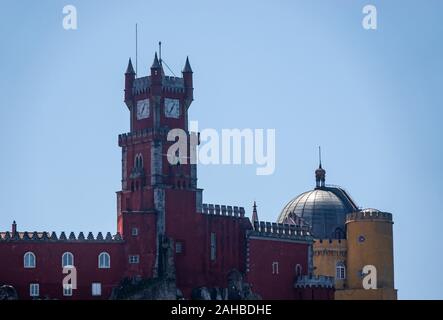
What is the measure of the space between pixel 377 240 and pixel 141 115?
1094 inches

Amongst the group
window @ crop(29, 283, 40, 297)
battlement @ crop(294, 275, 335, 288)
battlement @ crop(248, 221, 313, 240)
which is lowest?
window @ crop(29, 283, 40, 297)

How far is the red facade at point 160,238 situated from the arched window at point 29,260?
0.28 m

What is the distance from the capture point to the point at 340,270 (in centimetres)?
15425

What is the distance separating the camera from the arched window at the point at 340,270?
153875 mm

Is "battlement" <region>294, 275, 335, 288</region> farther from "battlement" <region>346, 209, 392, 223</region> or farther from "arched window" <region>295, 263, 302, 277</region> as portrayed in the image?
"battlement" <region>346, 209, 392, 223</region>

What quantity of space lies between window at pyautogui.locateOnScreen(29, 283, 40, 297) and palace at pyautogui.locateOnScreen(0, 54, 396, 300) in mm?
80

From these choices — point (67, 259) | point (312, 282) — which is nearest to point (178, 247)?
point (67, 259)

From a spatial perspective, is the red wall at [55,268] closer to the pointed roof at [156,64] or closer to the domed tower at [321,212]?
the pointed roof at [156,64]

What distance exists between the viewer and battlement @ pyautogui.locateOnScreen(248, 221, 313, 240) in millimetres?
142000

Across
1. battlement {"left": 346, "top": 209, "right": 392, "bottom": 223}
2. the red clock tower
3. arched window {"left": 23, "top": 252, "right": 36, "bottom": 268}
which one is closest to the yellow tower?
battlement {"left": 346, "top": 209, "right": 392, "bottom": 223}

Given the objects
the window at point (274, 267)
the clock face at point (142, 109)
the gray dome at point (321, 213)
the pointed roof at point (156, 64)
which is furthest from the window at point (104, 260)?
the gray dome at point (321, 213)

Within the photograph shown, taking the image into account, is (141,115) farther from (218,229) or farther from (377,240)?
(377,240)
